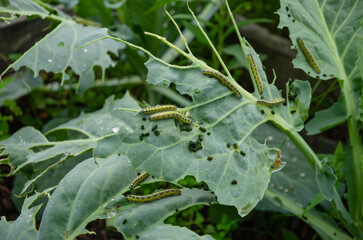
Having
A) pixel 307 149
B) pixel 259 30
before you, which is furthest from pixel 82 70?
pixel 259 30

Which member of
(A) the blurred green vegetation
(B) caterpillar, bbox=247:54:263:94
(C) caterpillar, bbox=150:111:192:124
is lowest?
(A) the blurred green vegetation

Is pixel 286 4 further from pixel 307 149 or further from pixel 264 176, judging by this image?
pixel 264 176

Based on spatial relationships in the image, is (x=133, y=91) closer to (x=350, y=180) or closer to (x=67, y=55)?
(x=67, y=55)

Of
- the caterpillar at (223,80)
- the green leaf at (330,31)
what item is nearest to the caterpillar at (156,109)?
the caterpillar at (223,80)

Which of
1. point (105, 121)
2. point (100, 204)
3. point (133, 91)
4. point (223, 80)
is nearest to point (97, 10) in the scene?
point (133, 91)

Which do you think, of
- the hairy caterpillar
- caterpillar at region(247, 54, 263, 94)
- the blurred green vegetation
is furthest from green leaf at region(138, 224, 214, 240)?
the blurred green vegetation

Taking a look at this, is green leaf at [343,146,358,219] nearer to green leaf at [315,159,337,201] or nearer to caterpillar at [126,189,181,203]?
green leaf at [315,159,337,201]
